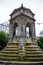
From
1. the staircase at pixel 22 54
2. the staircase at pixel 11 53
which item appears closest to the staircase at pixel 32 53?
the staircase at pixel 22 54

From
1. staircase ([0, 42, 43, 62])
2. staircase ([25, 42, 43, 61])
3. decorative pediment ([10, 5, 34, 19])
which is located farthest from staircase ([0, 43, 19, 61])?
decorative pediment ([10, 5, 34, 19])

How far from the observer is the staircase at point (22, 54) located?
14366 millimetres

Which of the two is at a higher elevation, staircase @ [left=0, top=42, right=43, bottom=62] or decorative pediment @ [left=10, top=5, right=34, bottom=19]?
decorative pediment @ [left=10, top=5, right=34, bottom=19]

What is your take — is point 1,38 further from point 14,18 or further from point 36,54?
point 36,54

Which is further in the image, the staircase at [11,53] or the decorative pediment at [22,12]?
the decorative pediment at [22,12]

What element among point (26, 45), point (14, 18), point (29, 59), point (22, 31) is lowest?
point (29, 59)

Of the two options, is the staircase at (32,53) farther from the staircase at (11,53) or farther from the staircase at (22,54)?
the staircase at (11,53)

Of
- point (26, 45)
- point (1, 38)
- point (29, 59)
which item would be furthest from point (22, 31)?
point (1, 38)

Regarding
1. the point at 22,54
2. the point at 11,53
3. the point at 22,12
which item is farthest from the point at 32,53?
the point at 22,12

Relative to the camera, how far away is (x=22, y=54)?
14898 mm

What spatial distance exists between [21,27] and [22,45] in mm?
2698

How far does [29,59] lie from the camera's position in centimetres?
1426

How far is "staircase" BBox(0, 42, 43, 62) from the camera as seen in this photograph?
14.4 meters

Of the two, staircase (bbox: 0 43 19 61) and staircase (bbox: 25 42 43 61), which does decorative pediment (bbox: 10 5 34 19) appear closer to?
staircase (bbox: 25 42 43 61)
